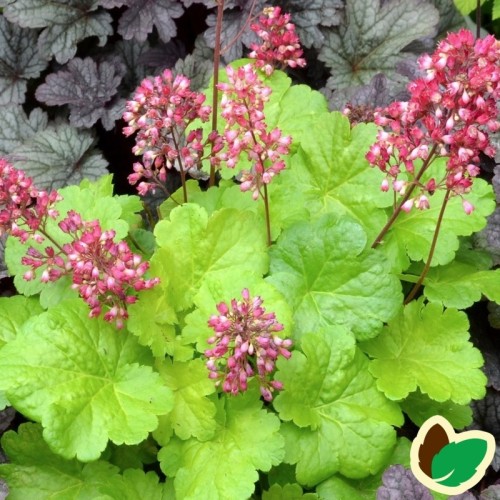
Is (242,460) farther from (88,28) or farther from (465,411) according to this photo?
(88,28)

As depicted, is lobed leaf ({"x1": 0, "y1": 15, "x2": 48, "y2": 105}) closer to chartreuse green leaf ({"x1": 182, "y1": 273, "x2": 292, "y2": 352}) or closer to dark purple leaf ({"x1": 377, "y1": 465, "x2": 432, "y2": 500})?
chartreuse green leaf ({"x1": 182, "y1": 273, "x2": 292, "y2": 352})

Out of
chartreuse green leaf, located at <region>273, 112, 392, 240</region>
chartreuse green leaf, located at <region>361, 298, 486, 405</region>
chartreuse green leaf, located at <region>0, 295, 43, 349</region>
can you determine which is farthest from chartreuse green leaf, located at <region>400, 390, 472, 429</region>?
chartreuse green leaf, located at <region>0, 295, 43, 349</region>

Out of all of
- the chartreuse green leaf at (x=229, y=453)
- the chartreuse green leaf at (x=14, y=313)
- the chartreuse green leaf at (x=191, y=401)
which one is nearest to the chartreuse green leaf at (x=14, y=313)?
the chartreuse green leaf at (x=14, y=313)

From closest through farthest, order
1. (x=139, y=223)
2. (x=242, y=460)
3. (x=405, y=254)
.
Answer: (x=242, y=460), (x=405, y=254), (x=139, y=223)

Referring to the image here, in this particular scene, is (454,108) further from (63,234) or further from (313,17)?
(313,17)

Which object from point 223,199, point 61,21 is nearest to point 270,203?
point 223,199

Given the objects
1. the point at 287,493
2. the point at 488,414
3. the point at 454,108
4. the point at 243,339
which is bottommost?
the point at 488,414

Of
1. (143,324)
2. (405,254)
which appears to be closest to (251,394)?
(143,324)
